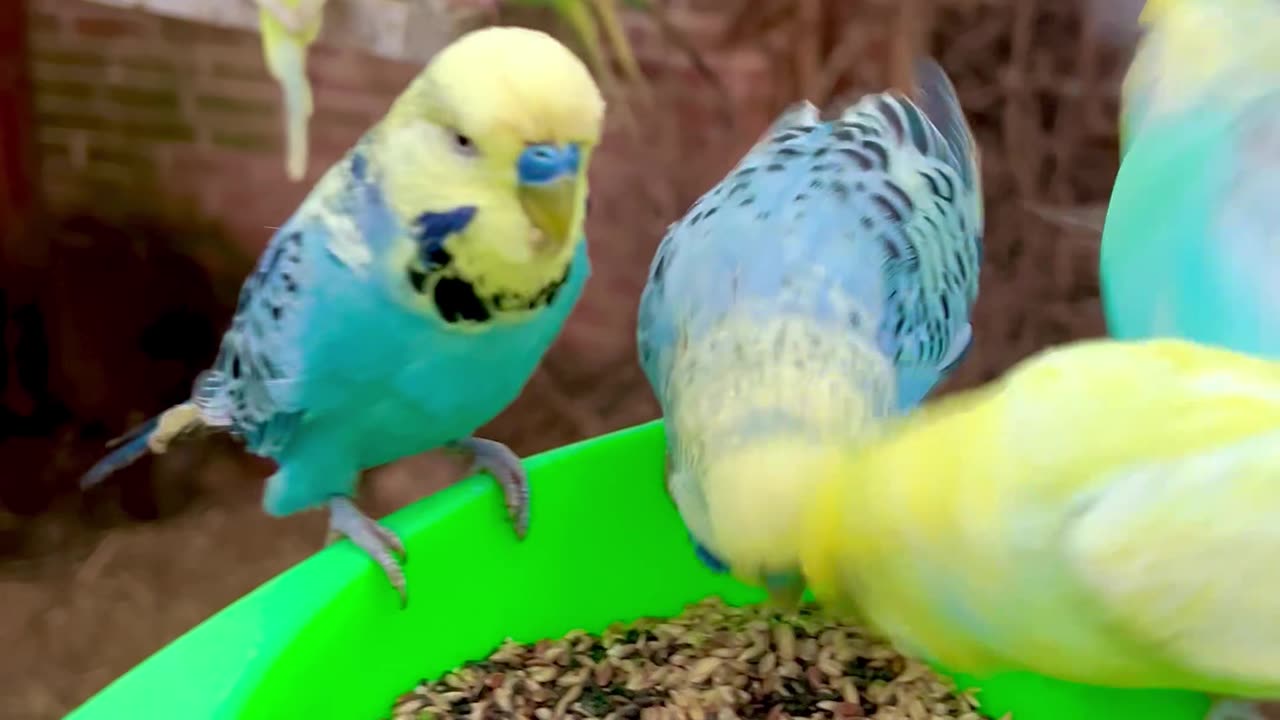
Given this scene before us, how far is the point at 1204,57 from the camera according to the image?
2.03 feet

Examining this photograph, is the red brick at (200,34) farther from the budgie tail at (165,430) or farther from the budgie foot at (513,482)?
the budgie foot at (513,482)

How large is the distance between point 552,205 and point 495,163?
1.4 inches

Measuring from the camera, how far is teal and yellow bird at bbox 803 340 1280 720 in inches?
11.4

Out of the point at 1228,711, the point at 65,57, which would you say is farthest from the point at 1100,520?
the point at 65,57

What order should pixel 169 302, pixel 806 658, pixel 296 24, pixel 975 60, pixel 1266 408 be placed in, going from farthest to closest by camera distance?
pixel 169 302, pixel 296 24, pixel 975 60, pixel 806 658, pixel 1266 408

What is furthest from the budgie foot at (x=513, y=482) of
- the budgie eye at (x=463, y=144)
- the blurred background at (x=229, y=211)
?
the blurred background at (x=229, y=211)

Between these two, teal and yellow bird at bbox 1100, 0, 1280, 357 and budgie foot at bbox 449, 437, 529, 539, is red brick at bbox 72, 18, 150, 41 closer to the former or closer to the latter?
budgie foot at bbox 449, 437, 529, 539

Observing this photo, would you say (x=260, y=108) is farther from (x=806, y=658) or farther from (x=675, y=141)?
(x=806, y=658)

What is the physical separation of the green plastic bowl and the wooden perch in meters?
0.53

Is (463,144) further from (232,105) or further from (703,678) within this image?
(232,105)

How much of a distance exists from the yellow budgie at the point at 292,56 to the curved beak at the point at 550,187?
64cm

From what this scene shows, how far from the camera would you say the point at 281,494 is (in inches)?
29.0

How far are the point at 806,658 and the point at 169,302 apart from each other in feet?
3.06

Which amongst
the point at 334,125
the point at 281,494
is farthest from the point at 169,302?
the point at 281,494
